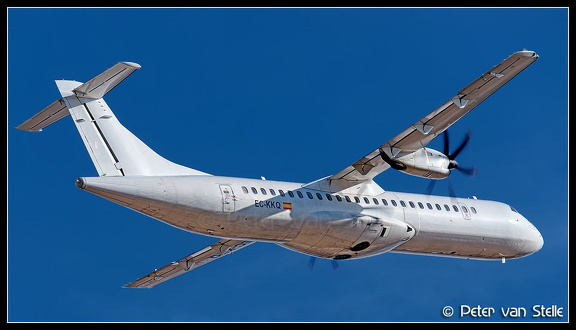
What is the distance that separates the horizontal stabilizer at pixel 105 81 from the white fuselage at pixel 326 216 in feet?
9.30

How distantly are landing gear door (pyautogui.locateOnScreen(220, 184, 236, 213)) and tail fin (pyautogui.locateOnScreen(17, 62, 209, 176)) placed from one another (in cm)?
153

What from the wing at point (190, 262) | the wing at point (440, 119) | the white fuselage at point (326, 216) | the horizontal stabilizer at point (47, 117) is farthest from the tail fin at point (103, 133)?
the wing at point (190, 262)

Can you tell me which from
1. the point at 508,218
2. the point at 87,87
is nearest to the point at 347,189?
the point at 508,218

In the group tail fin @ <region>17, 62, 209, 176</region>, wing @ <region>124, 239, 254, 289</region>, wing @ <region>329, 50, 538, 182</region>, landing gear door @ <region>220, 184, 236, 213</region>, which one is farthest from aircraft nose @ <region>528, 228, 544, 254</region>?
tail fin @ <region>17, 62, 209, 176</region>

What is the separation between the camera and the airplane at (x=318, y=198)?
97.0ft

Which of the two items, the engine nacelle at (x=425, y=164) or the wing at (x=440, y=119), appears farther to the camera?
the engine nacelle at (x=425, y=164)

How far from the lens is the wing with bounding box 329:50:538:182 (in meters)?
29.8

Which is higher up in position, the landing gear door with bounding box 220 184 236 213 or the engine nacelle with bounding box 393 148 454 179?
the engine nacelle with bounding box 393 148 454 179

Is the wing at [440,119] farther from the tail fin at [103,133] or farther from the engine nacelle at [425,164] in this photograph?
the tail fin at [103,133]

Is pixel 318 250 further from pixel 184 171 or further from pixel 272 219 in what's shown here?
pixel 184 171

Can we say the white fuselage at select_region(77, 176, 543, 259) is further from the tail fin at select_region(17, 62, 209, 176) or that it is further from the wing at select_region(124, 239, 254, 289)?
the wing at select_region(124, 239, 254, 289)

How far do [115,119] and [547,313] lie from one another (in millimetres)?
14834

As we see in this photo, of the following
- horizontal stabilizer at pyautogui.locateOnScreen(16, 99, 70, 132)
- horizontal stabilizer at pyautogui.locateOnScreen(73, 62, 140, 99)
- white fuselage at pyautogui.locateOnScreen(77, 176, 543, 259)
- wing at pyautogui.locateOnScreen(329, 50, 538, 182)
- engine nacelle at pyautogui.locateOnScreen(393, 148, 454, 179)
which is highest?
horizontal stabilizer at pyautogui.locateOnScreen(73, 62, 140, 99)

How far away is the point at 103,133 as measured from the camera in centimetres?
3008
